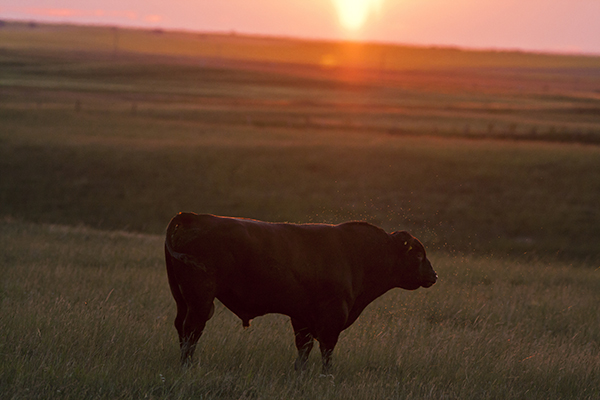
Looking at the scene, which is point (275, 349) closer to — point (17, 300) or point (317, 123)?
point (17, 300)

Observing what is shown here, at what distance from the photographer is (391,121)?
55469mm

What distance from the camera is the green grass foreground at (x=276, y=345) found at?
5188 mm

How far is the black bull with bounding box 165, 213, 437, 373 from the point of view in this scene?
511 cm

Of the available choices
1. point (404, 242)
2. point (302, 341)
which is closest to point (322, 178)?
point (404, 242)

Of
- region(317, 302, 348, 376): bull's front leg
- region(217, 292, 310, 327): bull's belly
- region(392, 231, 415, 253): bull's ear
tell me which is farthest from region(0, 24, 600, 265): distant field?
region(217, 292, 310, 327): bull's belly

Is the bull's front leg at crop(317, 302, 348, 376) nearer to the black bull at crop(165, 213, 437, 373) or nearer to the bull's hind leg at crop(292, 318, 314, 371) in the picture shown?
the black bull at crop(165, 213, 437, 373)

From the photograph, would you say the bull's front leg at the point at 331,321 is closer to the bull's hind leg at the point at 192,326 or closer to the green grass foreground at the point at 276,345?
the green grass foreground at the point at 276,345

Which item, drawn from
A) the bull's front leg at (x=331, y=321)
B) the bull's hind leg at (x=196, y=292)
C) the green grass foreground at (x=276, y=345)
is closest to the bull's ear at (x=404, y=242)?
the bull's front leg at (x=331, y=321)

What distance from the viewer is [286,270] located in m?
5.23

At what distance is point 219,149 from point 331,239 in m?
28.4

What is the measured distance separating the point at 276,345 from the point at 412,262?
1.89m

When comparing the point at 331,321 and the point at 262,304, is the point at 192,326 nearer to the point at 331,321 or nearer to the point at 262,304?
the point at 262,304

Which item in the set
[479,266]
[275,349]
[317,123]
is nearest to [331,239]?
[275,349]

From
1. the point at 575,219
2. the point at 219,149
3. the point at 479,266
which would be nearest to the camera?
the point at 479,266
